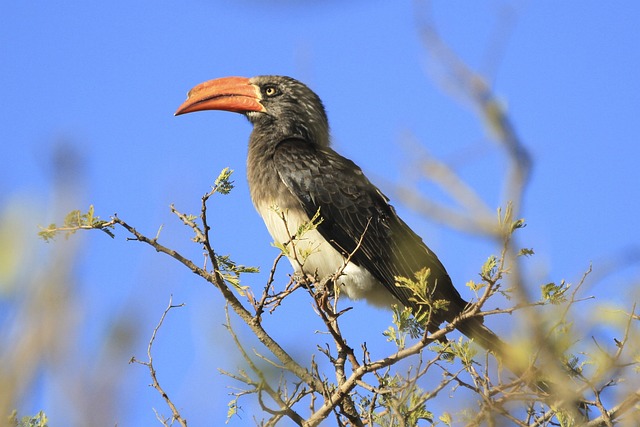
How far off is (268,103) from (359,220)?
1.69m

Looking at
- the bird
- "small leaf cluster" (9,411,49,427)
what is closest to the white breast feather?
the bird

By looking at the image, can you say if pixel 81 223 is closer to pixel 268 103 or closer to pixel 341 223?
pixel 341 223

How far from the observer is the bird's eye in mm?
6974

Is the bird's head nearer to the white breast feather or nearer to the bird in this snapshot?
the bird

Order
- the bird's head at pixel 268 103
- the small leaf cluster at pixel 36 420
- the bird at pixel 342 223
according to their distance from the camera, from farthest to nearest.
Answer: the bird's head at pixel 268 103 < the bird at pixel 342 223 < the small leaf cluster at pixel 36 420

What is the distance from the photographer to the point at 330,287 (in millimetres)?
5621

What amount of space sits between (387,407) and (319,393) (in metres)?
0.33

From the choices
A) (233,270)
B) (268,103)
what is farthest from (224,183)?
(268,103)

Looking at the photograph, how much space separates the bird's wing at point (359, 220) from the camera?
218 inches

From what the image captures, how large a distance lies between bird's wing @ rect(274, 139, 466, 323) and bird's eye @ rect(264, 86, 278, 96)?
1.08m

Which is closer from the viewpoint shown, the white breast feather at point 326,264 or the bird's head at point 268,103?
the white breast feather at point 326,264

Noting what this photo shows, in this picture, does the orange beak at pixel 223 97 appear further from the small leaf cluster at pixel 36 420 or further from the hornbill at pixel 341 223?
the small leaf cluster at pixel 36 420

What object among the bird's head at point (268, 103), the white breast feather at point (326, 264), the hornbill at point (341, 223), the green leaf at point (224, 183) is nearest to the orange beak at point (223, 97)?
the bird's head at point (268, 103)

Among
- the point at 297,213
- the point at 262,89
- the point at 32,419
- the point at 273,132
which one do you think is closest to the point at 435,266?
the point at 297,213
